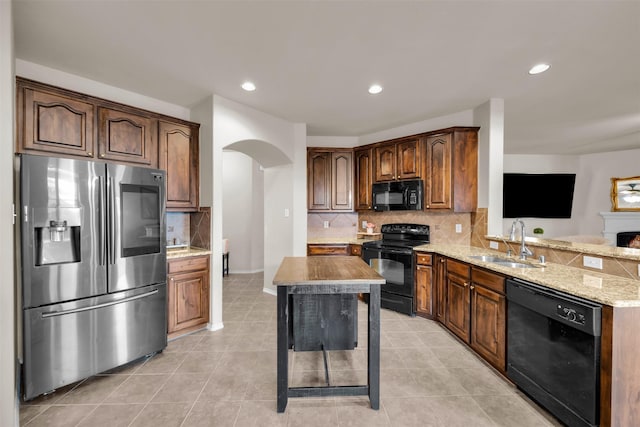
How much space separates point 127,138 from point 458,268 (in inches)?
144

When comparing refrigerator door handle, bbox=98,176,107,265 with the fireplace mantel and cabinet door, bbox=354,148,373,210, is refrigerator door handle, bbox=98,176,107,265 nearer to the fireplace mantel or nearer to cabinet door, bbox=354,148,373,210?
cabinet door, bbox=354,148,373,210

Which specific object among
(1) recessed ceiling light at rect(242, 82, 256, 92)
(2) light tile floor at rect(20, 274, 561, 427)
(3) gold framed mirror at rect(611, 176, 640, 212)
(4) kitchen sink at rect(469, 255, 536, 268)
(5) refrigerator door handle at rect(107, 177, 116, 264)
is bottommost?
(2) light tile floor at rect(20, 274, 561, 427)

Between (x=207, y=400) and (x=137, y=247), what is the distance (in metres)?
1.40

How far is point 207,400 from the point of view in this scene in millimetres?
1955

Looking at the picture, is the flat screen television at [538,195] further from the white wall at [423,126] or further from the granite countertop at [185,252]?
the granite countertop at [185,252]

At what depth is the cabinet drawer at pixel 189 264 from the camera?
9.25 ft

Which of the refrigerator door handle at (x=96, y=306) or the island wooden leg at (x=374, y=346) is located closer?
the island wooden leg at (x=374, y=346)

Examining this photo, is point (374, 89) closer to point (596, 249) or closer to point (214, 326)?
point (596, 249)

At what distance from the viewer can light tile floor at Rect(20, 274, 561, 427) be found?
1.78 metres

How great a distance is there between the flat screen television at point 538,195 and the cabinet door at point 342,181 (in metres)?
3.68

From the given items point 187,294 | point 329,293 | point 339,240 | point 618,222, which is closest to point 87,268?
point 187,294

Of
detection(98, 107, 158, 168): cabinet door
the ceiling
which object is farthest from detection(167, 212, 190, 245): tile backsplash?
the ceiling

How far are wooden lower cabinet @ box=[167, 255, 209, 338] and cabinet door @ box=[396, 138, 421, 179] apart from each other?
285 cm

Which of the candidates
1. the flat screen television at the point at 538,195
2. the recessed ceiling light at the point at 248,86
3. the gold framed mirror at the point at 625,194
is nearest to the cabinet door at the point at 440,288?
the recessed ceiling light at the point at 248,86
